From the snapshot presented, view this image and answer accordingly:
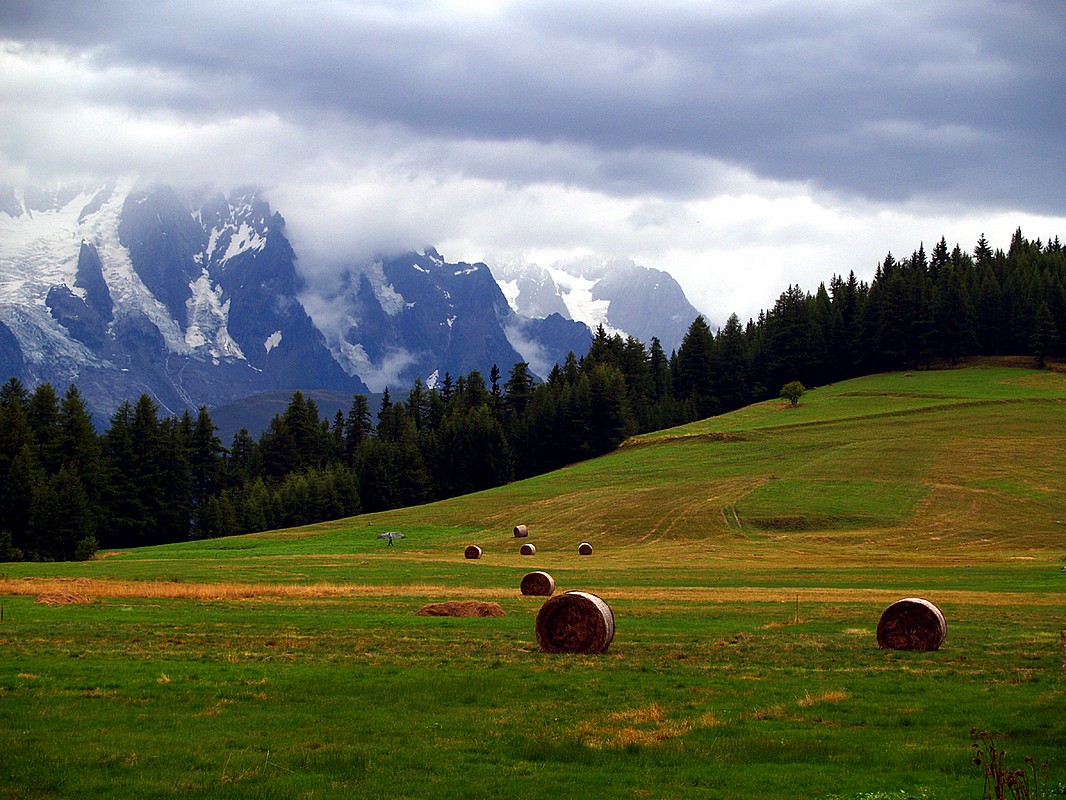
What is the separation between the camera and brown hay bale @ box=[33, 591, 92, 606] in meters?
35.9

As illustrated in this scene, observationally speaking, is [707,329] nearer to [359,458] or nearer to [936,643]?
[359,458]

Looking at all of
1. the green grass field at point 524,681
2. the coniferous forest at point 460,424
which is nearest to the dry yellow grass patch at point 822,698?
the green grass field at point 524,681

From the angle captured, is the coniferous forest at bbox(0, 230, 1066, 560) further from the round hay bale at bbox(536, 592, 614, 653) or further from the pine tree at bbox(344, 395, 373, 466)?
the round hay bale at bbox(536, 592, 614, 653)

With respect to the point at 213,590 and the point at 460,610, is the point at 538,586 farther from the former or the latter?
the point at 213,590

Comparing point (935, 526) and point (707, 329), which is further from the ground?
point (707, 329)

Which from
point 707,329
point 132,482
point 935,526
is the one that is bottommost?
point 935,526

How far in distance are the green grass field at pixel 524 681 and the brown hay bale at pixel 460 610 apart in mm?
1245

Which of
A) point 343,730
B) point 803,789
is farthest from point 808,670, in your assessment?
point 343,730

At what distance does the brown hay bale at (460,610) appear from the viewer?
33469 millimetres

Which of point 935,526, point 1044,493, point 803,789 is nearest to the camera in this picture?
point 803,789

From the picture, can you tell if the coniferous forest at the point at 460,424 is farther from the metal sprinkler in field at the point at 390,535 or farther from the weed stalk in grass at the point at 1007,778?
the weed stalk in grass at the point at 1007,778

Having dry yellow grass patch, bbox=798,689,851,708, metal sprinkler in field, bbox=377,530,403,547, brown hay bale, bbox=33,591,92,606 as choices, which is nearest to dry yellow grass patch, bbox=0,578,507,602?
brown hay bale, bbox=33,591,92,606

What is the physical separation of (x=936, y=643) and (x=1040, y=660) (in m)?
3.09

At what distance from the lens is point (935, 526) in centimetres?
7356
